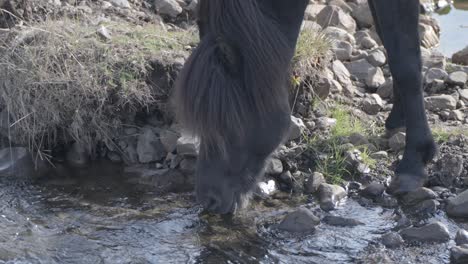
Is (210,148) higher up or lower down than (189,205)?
higher up

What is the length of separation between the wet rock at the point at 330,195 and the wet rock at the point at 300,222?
0.27m

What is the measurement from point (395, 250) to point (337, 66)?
2.13 meters

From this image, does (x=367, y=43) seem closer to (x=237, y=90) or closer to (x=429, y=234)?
(x=429, y=234)

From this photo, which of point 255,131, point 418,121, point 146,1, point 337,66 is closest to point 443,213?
point 418,121

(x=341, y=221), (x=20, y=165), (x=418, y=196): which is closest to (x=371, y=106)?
(x=418, y=196)

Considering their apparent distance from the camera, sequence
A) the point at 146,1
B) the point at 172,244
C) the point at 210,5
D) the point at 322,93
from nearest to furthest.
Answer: the point at 210,5
the point at 172,244
the point at 322,93
the point at 146,1

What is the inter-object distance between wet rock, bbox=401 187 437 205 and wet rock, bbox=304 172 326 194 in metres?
0.48

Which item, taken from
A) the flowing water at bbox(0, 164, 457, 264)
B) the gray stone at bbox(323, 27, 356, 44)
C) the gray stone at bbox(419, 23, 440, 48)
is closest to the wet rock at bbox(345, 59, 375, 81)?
the gray stone at bbox(323, 27, 356, 44)

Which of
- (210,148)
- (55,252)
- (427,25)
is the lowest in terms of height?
(55,252)

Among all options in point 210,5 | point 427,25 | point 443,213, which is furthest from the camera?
point 427,25

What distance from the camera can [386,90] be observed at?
629 centimetres

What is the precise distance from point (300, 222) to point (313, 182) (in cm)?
56

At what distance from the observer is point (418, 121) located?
5.05m

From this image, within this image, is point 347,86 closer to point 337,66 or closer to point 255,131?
point 337,66
